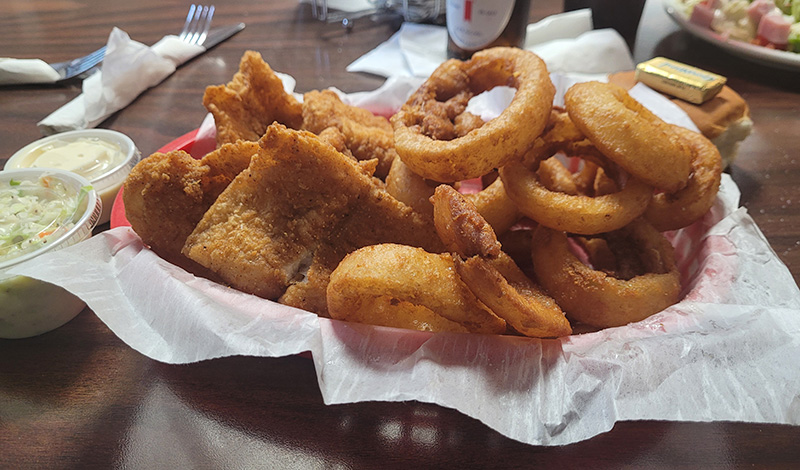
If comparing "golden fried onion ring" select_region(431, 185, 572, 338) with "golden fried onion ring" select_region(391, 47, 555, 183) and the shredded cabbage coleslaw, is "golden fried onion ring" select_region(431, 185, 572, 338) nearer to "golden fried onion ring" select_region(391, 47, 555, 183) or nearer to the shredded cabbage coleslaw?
"golden fried onion ring" select_region(391, 47, 555, 183)

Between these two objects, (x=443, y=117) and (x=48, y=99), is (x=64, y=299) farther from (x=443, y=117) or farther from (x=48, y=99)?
(x=48, y=99)

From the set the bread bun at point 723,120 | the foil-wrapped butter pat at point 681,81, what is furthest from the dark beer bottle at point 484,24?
the bread bun at point 723,120

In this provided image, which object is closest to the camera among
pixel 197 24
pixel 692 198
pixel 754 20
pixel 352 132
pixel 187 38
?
pixel 692 198

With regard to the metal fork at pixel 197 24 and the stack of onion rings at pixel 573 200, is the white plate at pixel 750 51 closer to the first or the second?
the stack of onion rings at pixel 573 200

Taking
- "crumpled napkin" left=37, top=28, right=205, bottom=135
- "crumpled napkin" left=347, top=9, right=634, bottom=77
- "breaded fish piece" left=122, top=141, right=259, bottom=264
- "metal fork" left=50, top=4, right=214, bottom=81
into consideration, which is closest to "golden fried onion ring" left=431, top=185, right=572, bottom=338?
"breaded fish piece" left=122, top=141, right=259, bottom=264

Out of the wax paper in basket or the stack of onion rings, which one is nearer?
the wax paper in basket

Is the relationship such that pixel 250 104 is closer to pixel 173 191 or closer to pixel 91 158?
pixel 173 191

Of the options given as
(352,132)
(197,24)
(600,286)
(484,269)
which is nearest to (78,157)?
(352,132)
